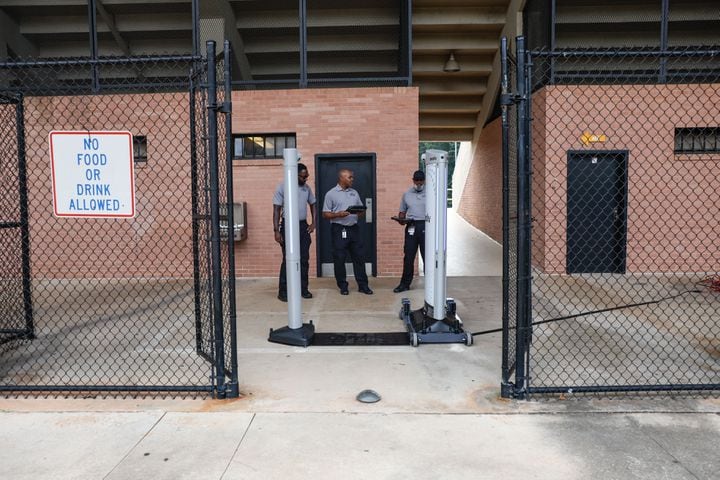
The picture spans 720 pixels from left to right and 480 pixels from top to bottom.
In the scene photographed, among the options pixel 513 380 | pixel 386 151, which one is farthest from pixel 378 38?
pixel 513 380

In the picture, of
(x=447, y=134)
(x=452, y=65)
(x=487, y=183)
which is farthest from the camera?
(x=447, y=134)

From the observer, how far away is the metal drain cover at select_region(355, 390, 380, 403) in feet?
14.4

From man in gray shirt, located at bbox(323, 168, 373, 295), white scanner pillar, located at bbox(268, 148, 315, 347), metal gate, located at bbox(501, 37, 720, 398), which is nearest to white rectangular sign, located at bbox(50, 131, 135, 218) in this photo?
white scanner pillar, located at bbox(268, 148, 315, 347)

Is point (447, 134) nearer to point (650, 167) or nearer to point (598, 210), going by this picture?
point (598, 210)

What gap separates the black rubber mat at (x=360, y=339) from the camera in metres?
6.02

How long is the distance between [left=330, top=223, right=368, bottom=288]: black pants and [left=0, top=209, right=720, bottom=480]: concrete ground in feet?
10.8

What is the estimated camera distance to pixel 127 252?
33.0ft

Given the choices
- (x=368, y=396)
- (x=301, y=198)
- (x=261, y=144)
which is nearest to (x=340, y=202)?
→ (x=301, y=198)

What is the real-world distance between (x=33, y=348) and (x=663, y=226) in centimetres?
959

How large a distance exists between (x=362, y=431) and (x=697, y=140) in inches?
355

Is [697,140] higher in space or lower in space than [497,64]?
lower

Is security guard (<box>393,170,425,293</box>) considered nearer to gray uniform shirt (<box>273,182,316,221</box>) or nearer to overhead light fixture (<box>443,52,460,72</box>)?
gray uniform shirt (<box>273,182,316,221</box>)

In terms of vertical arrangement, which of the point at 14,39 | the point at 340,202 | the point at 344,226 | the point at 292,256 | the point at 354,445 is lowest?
the point at 354,445

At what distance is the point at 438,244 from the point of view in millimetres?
Answer: 6117
